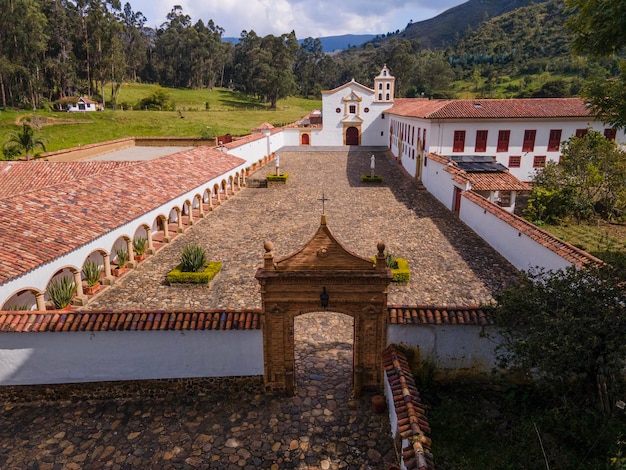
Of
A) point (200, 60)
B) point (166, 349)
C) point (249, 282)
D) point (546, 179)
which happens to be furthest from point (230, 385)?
point (200, 60)

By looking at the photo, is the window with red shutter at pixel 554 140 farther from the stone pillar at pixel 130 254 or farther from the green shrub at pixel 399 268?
the stone pillar at pixel 130 254

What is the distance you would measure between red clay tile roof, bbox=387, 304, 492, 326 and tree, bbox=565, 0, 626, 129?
6.70 metres

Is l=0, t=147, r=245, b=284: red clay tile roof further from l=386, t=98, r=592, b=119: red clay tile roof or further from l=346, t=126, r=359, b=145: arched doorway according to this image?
l=346, t=126, r=359, b=145: arched doorway

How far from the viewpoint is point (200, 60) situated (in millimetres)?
99125

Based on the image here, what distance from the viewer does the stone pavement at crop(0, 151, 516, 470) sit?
7.62 m

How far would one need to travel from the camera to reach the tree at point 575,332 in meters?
6.60

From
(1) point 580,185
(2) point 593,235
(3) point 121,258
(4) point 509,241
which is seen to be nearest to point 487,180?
(1) point 580,185

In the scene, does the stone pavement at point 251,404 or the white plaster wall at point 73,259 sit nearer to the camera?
the stone pavement at point 251,404

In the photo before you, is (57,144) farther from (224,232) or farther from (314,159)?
(224,232)

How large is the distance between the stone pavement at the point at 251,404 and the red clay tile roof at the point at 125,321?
1.61m

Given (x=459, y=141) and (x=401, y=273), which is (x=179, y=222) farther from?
(x=459, y=141)

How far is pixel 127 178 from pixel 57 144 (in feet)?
104

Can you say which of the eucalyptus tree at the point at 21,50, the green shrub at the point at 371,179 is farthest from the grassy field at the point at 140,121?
the green shrub at the point at 371,179

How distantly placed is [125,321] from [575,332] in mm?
8057
